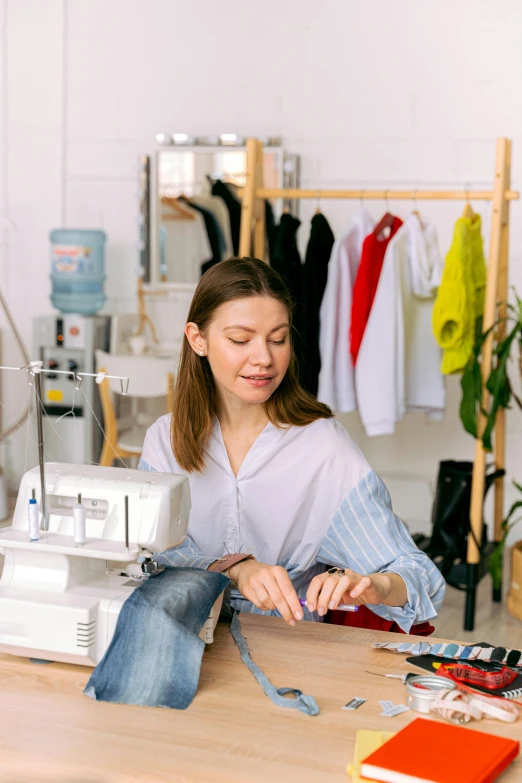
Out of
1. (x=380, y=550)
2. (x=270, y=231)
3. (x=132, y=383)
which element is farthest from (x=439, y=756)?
(x=132, y=383)

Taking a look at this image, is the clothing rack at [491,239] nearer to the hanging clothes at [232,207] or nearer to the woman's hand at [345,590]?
the hanging clothes at [232,207]

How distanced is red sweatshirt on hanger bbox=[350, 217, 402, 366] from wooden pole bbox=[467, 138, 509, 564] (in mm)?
448

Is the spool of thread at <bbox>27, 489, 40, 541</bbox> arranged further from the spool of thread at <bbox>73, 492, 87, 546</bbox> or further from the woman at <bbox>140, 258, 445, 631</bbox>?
the woman at <bbox>140, 258, 445, 631</bbox>

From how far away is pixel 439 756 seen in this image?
112 cm

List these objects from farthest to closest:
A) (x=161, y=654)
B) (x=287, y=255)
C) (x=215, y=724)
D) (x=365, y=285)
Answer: (x=287, y=255) → (x=365, y=285) → (x=161, y=654) → (x=215, y=724)

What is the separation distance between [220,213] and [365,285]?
4.58 ft

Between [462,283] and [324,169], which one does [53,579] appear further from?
[324,169]

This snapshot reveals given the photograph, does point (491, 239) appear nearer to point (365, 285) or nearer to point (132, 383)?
point (365, 285)

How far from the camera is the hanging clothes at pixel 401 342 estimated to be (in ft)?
11.4

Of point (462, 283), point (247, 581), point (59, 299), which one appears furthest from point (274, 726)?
point (59, 299)

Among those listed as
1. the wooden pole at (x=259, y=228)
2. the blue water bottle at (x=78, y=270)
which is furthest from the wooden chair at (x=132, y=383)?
the wooden pole at (x=259, y=228)

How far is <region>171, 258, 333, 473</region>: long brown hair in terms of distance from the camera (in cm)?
182

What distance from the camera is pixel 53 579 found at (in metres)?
1.45

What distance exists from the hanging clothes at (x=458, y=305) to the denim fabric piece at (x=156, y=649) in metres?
2.02
